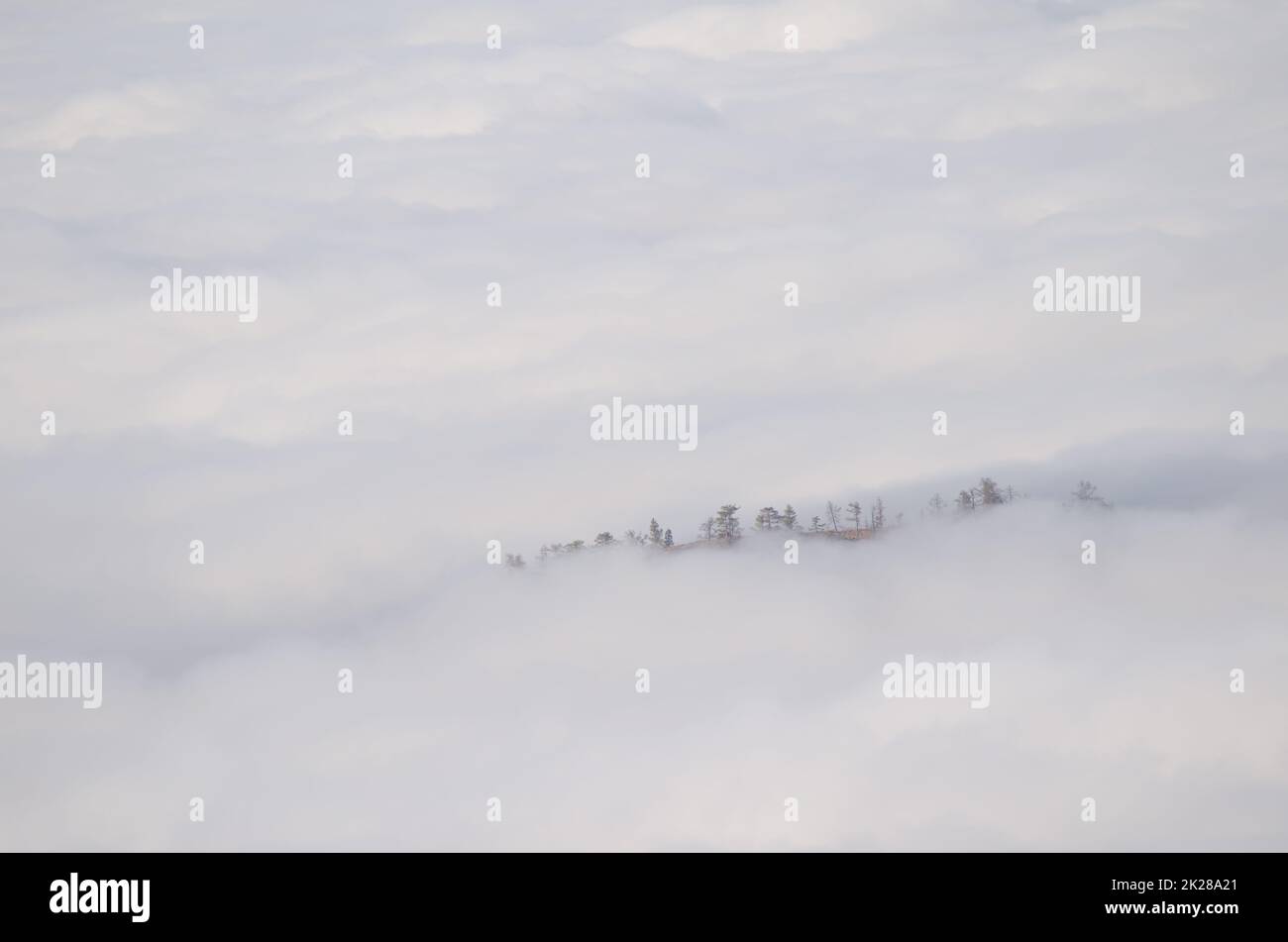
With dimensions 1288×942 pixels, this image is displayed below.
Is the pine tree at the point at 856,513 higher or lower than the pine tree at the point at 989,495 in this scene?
lower

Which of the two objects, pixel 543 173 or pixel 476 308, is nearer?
pixel 476 308

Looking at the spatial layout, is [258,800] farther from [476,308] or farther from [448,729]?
[476,308]

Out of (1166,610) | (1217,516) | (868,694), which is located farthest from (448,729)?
(1217,516)

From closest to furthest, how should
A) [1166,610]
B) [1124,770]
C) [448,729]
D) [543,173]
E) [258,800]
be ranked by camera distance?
[1124,770]
[258,800]
[448,729]
[1166,610]
[543,173]

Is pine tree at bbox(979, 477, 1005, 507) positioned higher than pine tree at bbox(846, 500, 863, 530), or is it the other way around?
pine tree at bbox(979, 477, 1005, 507)

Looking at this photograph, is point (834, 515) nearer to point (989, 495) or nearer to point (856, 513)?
point (856, 513)

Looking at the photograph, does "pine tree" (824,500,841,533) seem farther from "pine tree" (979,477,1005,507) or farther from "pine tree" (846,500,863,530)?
"pine tree" (979,477,1005,507)

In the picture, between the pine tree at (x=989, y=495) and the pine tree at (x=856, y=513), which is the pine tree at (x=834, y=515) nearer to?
the pine tree at (x=856, y=513)

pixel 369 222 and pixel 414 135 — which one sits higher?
pixel 414 135

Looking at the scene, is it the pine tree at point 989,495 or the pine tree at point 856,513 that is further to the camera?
the pine tree at point 989,495

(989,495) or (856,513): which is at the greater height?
(989,495)

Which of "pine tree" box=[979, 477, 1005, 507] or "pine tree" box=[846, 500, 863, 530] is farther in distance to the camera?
"pine tree" box=[979, 477, 1005, 507]
